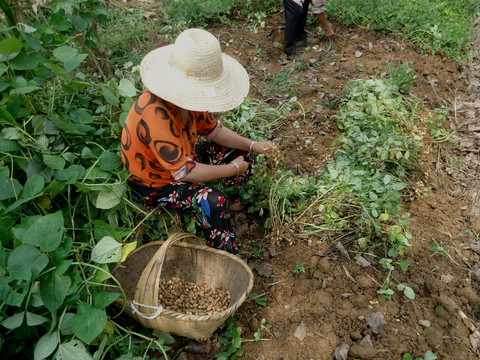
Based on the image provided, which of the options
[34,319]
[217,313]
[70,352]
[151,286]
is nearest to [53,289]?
[34,319]

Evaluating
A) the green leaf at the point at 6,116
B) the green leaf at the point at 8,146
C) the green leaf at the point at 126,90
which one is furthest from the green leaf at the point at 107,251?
the green leaf at the point at 126,90

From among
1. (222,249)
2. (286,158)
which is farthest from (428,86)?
(222,249)

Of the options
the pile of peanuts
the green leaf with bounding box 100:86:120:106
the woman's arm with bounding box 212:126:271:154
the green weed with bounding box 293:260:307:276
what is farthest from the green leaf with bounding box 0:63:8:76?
the green weed with bounding box 293:260:307:276

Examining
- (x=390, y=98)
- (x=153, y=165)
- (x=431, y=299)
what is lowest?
(x=431, y=299)

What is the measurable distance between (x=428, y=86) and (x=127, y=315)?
10.7 feet

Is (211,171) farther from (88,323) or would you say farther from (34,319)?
(34,319)

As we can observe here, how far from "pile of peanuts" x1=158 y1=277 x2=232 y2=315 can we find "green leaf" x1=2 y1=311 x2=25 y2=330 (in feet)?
2.27

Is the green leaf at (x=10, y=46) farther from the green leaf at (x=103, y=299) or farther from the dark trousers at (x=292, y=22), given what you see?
the dark trousers at (x=292, y=22)

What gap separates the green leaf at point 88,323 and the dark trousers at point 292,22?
3.34 m

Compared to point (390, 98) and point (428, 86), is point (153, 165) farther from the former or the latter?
point (428, 86)

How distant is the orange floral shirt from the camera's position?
1.75 m

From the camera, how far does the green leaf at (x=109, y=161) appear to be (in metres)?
1.91

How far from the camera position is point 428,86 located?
344cm

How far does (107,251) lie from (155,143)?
55cm
